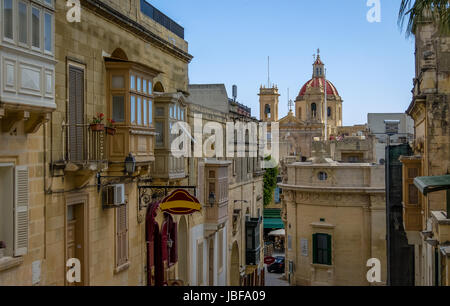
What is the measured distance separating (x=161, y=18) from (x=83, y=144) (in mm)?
7001

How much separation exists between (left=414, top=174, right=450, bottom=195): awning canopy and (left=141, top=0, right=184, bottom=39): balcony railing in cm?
837

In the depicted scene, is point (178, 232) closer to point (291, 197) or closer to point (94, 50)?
point (94, 50)

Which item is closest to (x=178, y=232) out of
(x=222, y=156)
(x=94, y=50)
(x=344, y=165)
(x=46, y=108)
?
(x=222, y=156)

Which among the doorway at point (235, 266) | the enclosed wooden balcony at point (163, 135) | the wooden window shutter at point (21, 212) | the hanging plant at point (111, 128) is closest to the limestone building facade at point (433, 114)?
the enclosed wooden balcony at point (163, 135)

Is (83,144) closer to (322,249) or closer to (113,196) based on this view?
(113,196)

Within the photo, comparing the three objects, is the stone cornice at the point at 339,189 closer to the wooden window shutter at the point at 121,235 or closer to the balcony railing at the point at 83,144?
the wooden window shutter at the point at 121,235

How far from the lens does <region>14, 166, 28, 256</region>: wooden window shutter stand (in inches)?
393

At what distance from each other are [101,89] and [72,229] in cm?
311

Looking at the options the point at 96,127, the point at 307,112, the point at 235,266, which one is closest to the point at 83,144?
the point at 96,127

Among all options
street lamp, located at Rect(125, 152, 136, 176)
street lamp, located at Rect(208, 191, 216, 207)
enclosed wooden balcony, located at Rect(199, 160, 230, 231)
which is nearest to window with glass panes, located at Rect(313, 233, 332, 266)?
enclosed wooden balcony, located at Rect(199, 160, 230, 231)

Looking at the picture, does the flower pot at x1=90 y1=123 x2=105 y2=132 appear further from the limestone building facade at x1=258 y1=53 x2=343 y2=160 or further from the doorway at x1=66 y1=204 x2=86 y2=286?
the limestone building facade at x1=258 y1=53 x2=343 y2=160

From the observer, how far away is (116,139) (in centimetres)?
1349

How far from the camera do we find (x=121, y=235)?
1462cm

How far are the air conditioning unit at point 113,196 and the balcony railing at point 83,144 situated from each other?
0.71 m
